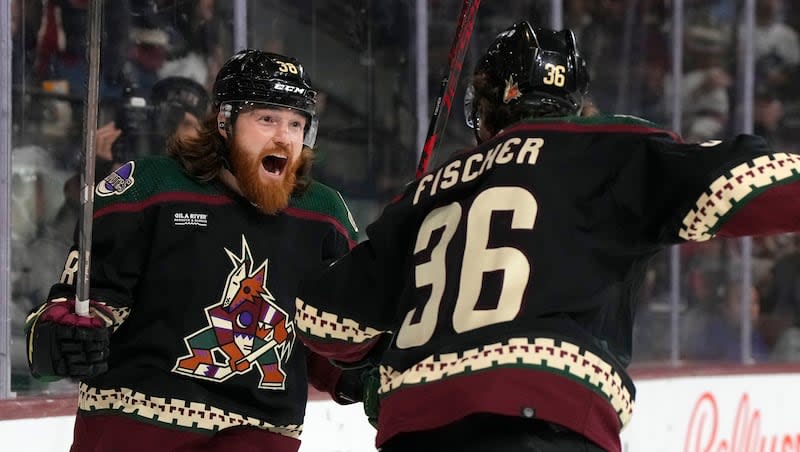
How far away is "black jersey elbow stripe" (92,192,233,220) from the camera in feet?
7.93

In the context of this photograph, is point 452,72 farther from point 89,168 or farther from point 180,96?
point 180,96

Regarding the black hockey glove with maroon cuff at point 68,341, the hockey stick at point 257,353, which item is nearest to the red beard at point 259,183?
the hockey stick at point 257,353

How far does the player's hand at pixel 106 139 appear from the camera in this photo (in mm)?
3436

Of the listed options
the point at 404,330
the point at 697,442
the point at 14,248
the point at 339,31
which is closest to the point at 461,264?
the point at 404,330

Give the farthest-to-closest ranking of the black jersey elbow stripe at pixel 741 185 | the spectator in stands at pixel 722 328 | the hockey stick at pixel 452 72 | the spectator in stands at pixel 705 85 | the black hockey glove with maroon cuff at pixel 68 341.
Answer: the spectator in stands at pixel 705 85, the spectator in stands at pixel 722 328, the hockey stick at pixel 452 72, the black hockey glove with maroon cuff at pixel 68 341, the black jersey elbow stripe at pixel 741 185

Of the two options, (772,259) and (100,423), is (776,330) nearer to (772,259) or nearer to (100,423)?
(772,259)

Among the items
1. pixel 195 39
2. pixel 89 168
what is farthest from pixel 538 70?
pixel 195 39

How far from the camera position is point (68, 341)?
2258 mm

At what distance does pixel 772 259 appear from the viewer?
554cm

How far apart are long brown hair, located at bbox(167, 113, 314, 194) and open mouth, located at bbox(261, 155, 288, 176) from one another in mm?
49

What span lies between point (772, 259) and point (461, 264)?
4.09m

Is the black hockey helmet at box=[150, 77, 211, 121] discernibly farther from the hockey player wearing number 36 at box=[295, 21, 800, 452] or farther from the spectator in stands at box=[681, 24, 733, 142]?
the spectator in stands at box=[681, 24, 733, 142]

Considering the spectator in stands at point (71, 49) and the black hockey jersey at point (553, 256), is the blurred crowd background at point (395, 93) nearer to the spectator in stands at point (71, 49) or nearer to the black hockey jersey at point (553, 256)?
the spectator in stands at point (71, 49)

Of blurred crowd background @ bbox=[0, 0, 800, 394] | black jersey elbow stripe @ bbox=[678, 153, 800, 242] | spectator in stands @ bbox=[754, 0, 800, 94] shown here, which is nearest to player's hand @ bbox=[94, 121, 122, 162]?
blurred crowd background @ bbox=[0, 0, 800, 394]
